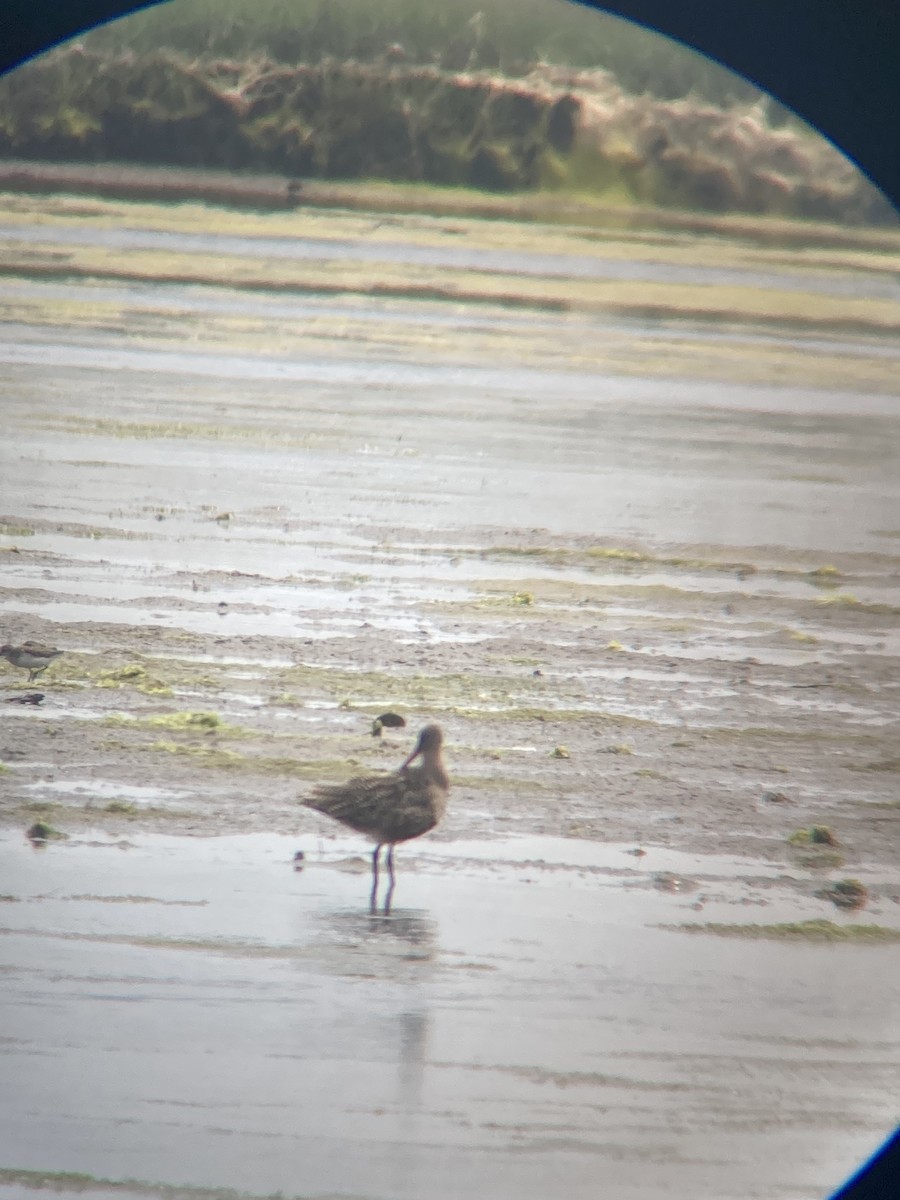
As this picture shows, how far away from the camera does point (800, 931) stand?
470cm

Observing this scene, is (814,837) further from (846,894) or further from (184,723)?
(184,723)

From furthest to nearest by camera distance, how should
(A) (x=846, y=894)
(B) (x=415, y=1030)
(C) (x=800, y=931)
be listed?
(A) (x=846, y=894) → (C) (x=800, y=931) → (B) (x=415, y=1030)

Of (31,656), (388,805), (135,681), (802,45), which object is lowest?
(135,681)

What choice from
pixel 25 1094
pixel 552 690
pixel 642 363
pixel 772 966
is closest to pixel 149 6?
pixel 25 1094

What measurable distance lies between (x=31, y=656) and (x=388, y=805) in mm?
2086

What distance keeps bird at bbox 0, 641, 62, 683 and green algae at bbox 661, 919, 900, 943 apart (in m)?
2.82

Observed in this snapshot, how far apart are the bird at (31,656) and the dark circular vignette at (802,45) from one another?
333cm

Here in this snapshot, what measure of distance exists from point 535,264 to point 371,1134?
11.6 metres

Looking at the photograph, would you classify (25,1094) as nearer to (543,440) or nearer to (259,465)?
(259,465)

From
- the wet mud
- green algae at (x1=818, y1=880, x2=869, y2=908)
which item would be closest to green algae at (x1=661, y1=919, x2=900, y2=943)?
the wet mud

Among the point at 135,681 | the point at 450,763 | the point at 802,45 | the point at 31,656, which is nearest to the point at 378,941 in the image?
the point at 450,763

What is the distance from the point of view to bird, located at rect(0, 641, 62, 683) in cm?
618

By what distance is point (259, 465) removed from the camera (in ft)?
31.2

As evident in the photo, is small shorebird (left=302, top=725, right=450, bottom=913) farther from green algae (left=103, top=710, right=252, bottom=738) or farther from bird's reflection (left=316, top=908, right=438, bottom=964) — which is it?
green algae (left=103, top=710, right=252, bottom=738)
